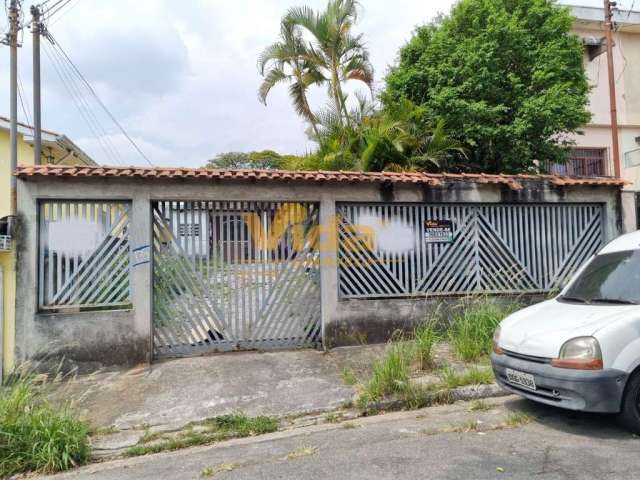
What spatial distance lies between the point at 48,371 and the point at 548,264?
310 inches

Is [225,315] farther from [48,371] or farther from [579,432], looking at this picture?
[579,432]

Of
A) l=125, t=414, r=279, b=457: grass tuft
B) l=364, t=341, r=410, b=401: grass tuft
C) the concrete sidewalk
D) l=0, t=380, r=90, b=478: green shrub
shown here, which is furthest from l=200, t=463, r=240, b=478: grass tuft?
l=364, t=341, r=410, b=401: grass tuft

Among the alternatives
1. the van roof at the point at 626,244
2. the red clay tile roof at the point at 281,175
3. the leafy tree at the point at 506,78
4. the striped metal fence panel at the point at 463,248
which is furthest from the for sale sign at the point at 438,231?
the leafy tree at the point at 506,78

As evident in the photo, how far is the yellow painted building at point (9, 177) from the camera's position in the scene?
5.86 meters

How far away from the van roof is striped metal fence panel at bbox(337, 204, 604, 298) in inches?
101

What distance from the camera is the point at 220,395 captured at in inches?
202

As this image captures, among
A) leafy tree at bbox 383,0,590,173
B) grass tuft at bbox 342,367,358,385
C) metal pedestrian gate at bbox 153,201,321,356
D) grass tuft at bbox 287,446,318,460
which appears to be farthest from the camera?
leafy tree at bbox 383,0,590,173

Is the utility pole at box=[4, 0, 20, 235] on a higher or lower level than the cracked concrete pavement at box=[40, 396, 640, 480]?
higher

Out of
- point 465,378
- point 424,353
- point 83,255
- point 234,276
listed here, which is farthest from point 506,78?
point 83,255

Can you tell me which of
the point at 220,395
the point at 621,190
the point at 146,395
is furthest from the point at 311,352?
the point at 621,190

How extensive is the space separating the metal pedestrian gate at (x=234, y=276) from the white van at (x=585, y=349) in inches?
126

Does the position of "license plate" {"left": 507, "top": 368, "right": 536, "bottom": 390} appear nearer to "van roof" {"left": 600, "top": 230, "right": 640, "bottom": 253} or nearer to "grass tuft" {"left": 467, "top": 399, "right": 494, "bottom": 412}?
"grass tuft" {"left": 467, "top": 399, "right": 494, "bottom": 412}

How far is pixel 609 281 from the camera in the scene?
4.30 meters

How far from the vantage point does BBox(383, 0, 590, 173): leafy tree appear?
31.4ft
